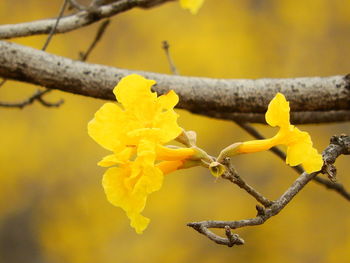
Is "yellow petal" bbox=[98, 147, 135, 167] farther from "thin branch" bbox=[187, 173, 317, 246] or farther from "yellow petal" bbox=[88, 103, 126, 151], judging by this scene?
"thin branch" bbox=[187, 173, 317, 246]

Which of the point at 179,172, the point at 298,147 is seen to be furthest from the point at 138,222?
the point at 179,172

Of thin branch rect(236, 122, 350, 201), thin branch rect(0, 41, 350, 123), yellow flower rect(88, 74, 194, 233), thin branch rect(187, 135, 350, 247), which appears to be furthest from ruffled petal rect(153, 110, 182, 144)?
thin branch rect(236, 122, 350, 201)

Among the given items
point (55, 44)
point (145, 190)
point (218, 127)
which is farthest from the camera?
point (55, 44)

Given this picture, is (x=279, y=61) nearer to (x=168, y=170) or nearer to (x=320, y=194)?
(x=320, y=194)

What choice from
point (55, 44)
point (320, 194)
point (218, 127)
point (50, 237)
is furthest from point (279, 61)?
point (50, 237)

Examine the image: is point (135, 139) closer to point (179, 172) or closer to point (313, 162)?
point (313, 162)

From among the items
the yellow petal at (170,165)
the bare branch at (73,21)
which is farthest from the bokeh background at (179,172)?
the yellow petal at (170,165)

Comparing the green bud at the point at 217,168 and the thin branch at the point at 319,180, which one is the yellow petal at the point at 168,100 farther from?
the thin branch at the point at 319,180
